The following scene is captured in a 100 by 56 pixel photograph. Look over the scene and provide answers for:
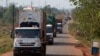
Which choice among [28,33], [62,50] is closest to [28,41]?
[28,33]

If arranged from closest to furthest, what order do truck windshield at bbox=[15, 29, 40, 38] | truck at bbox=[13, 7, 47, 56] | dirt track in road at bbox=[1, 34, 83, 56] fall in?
1. truck at bbox=[13, 7, 47, 56]
2. truck windshield at bbox=[15, 29, 40, 38]
3. dirt track in road at bbox=[1, 34, 83, 56]

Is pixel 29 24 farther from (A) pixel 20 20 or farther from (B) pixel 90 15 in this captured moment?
(B) pixel 90 15

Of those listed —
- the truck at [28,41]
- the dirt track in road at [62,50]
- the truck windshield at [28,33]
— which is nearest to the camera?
the truck at [28,41]

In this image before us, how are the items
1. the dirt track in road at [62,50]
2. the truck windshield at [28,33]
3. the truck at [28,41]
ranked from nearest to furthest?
the truck at [28,41]
the truck windshield at [28,33]
the dirt track in road at [62,50]

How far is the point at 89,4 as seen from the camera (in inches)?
1062

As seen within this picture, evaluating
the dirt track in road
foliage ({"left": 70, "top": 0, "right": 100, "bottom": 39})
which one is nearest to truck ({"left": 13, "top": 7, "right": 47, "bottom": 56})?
foliage ({"left": 70, "top": 0, "right": 100, "bottom": 39})

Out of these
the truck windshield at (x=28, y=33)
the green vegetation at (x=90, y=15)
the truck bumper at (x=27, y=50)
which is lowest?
the truck bumper at (x=27, y=50)

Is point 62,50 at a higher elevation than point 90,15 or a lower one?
lower

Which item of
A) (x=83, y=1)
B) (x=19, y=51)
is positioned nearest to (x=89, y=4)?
(x=83, y=1)

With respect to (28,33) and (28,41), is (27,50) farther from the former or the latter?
(28,33)

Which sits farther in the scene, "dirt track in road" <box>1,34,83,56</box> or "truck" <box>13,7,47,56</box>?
"dirt track in road" <box>1,34,83,56</box>

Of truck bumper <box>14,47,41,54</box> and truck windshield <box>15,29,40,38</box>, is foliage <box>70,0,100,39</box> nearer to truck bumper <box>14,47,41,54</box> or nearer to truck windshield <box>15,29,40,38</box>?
truck windshield <box>15,29,40,38</box>

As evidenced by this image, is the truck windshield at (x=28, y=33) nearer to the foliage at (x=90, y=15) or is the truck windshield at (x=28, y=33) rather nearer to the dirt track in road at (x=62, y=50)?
the foliage at (x=90, y=15)

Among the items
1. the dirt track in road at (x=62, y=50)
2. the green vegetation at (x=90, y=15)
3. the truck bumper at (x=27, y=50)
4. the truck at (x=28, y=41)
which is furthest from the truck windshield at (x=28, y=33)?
the dirt track in road at (x=62, y=50)
